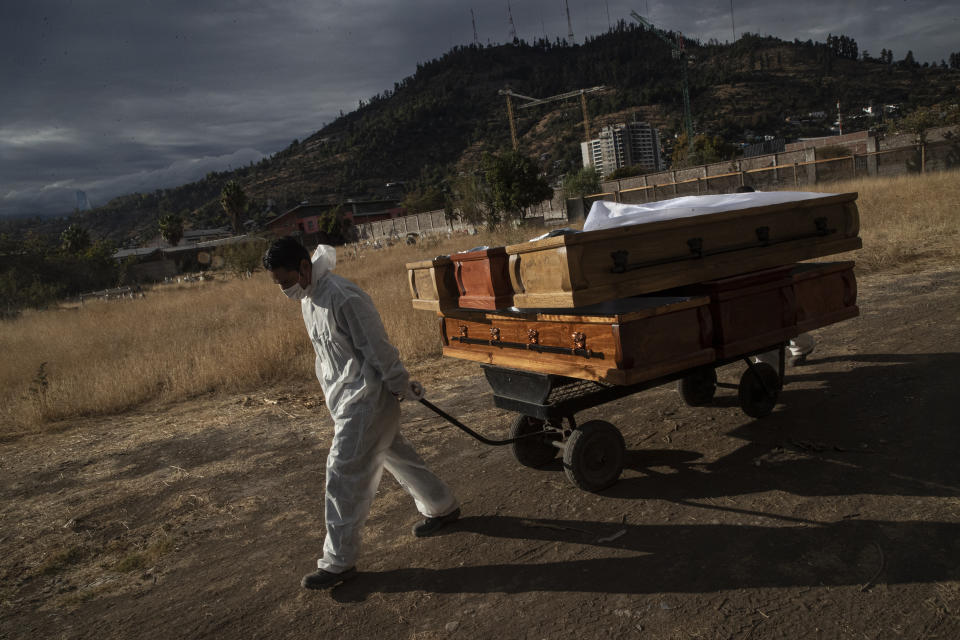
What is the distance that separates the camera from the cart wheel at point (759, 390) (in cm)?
485

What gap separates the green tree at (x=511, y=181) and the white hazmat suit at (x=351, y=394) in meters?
31.5

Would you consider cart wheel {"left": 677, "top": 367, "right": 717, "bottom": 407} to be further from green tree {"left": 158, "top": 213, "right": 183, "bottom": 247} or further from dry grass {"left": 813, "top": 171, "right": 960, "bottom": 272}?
green tree {"left": 158, "top": 213, "right": 183, "bottom": 247}

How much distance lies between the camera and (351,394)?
348cm

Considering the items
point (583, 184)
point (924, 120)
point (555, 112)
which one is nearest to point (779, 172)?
point (924, 120)

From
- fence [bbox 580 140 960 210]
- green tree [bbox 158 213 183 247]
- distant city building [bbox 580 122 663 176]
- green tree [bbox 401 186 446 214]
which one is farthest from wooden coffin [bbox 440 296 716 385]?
distant city building [bbox 580 122 663 176]

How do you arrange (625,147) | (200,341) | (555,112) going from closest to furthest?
1. (200,341)
2. (625,147)
3. (555,112)

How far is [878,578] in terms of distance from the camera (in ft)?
9.10

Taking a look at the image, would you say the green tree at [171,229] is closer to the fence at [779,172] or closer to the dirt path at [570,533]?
the fence at [779,172]

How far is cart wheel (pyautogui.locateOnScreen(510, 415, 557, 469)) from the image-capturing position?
4.59 metres

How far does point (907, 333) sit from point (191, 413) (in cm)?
851

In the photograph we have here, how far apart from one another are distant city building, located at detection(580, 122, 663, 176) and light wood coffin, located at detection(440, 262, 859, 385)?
301ft

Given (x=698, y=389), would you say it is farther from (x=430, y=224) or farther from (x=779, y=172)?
(x=430, y=224)

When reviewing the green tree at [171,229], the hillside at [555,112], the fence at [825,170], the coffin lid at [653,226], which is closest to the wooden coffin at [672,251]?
the coffin lid at [653,226]

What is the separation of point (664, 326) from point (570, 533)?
4.40 ft
